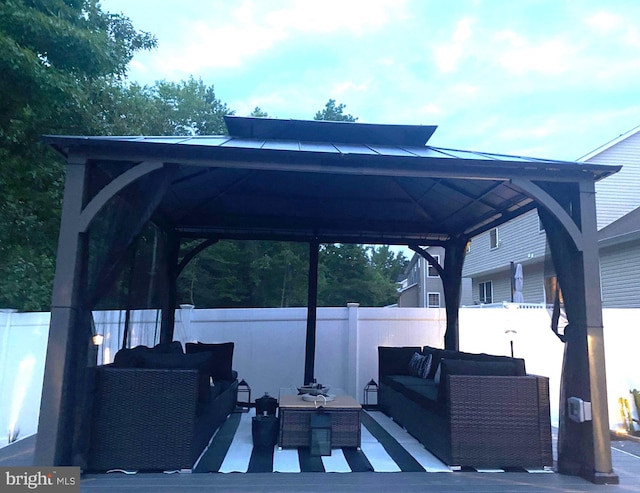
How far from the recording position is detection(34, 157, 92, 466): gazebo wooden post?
3611 mm

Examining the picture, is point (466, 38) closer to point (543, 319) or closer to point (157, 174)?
point (543, 319)

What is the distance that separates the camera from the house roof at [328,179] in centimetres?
420

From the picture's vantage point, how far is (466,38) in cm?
1071

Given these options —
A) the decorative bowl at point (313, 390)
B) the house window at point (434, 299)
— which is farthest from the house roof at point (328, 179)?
the house window at point (434, 299)

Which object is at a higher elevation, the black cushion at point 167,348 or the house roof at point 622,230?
the house roof at point 622,230

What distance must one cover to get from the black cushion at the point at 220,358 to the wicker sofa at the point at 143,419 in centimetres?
245

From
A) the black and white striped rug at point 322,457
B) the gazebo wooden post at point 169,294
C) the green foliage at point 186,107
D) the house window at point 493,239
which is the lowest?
Answer: the black and white striped rug at point 322,457

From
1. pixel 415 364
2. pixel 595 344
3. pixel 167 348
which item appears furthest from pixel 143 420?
pixel 415 364

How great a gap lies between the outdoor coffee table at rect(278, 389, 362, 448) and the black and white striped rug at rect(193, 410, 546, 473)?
0.32 feet

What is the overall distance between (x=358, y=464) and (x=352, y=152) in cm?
270

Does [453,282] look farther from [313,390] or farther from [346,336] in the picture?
[313,390]

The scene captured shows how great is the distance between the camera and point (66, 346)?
375cm

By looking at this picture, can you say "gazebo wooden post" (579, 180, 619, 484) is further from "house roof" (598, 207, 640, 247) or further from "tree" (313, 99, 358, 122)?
"tree" (313, 99, 358, 122)

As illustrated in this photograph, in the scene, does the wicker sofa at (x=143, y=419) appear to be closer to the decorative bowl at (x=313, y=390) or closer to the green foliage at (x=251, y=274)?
the decorative bowl at (x=313, y=390)
